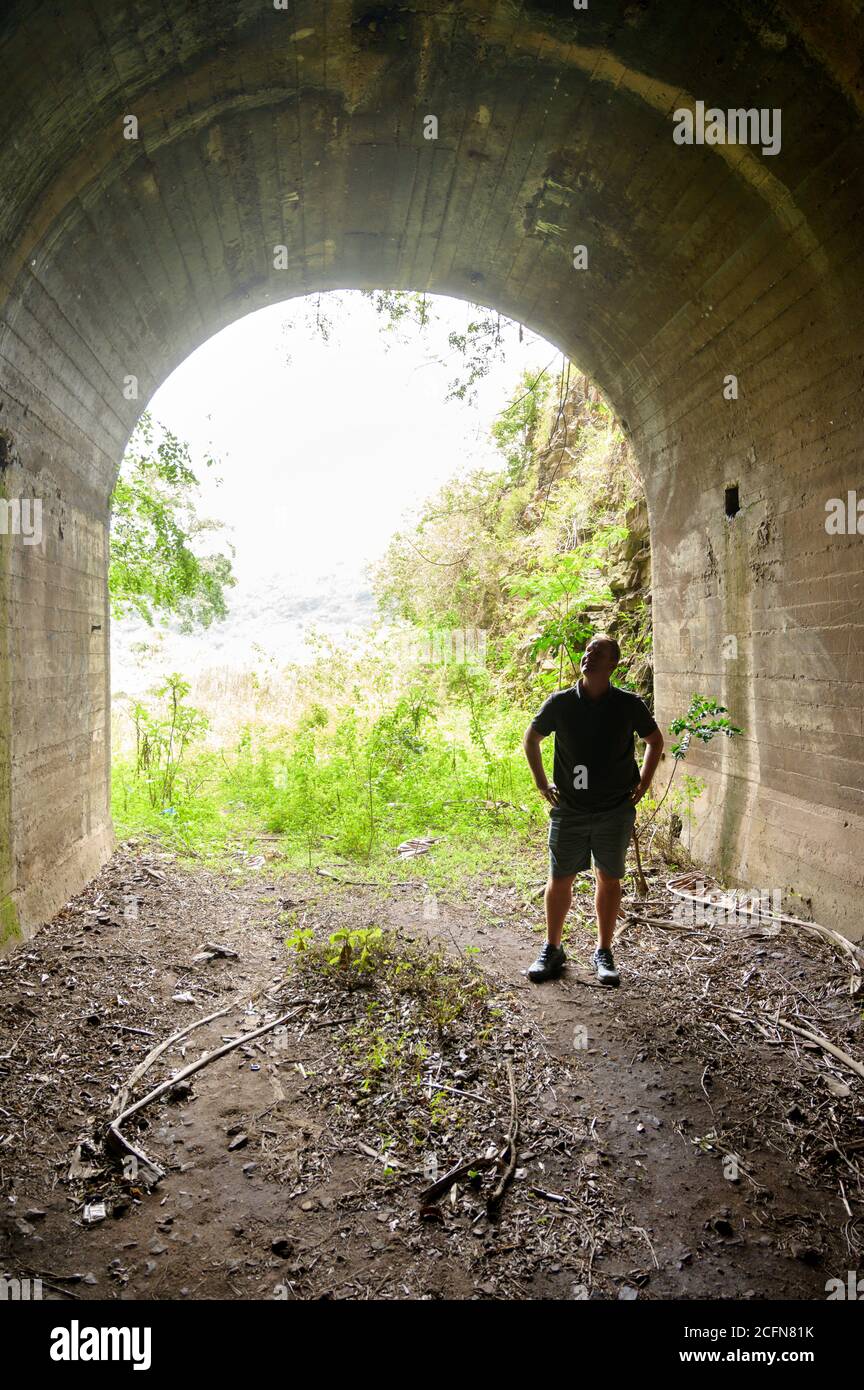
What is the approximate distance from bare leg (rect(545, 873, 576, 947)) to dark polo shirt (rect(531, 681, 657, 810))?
479mm

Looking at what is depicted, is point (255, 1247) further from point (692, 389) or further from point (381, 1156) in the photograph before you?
point (692, 389)

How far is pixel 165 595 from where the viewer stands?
988cm

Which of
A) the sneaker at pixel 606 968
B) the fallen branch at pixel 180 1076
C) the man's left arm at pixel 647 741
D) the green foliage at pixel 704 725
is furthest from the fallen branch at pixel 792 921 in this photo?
the fallen branch at pixel 180 1076

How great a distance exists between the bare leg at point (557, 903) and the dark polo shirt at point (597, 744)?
18.9 inches

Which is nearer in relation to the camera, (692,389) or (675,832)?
(692,389)

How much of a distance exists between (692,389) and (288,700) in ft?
27.6

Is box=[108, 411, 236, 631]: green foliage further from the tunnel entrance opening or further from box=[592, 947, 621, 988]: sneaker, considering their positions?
box=[592, 947, 621, 988]: sneaker

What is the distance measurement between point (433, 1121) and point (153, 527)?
8.30 metres

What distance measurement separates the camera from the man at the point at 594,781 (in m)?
4.49

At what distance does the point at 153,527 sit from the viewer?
31.2 feet

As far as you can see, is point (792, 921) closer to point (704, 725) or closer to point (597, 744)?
point (704, 725)

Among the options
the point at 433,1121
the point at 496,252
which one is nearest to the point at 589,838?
the point at 433,1121

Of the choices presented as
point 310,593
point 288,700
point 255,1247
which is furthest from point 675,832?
point 310,593

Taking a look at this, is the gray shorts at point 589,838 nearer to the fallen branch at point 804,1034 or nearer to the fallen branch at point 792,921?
the fallen branch at point 804,1034
